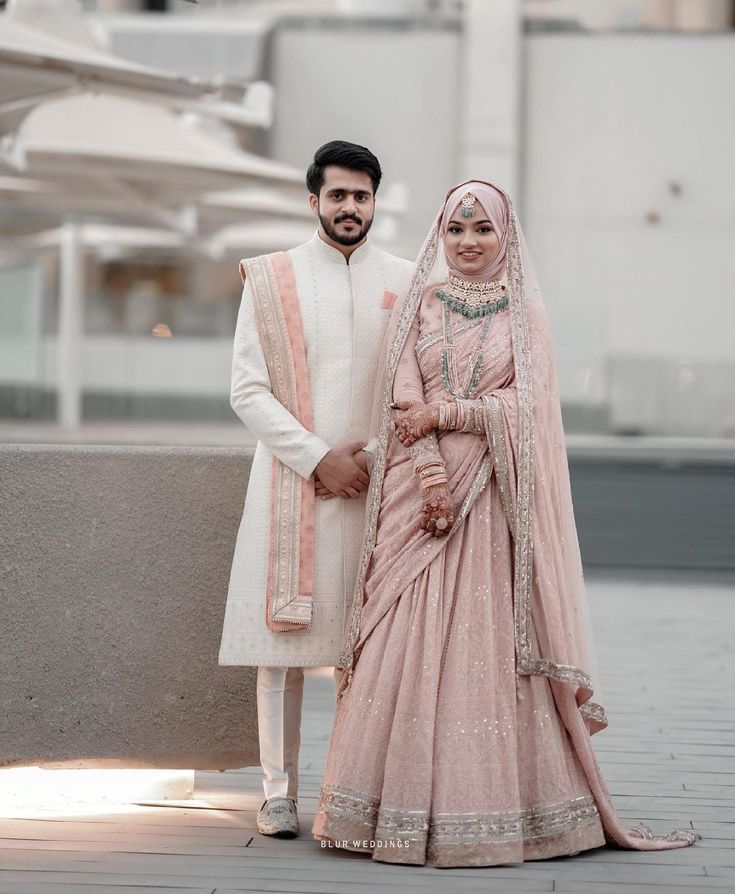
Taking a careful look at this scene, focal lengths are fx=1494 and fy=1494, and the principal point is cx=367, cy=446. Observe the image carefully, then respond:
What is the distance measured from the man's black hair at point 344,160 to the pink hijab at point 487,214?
18 cm

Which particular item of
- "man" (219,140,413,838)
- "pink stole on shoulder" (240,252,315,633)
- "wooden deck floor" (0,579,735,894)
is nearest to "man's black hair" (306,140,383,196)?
"man" (219,140,413,838)

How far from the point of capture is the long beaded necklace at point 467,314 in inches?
137

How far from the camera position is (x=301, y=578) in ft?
11.4

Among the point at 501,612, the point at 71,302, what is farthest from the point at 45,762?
the point at 71,302

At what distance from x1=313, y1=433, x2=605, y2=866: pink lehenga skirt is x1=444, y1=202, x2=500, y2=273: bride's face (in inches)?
16.4

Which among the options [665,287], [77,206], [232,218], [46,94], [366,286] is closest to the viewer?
[366,286]

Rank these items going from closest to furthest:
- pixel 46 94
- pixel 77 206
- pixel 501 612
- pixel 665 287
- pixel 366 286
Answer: pixel 501 612 → pixel 366 286 → pixel 46 94 → pixel 77 206 → pixel 665 287

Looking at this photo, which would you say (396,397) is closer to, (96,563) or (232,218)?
(96,563)

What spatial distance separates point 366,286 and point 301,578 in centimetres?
73

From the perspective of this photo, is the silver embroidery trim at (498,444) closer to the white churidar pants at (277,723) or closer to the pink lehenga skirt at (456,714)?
the pink lehenga skirt at (456,714)

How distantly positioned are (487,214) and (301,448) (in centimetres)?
69

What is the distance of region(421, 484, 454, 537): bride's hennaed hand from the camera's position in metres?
3.35

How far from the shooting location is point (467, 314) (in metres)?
3.52

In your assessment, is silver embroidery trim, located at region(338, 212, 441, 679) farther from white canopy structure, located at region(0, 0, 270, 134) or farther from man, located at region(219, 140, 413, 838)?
white canopy structure, located at region(0, 0, 270, 134)
